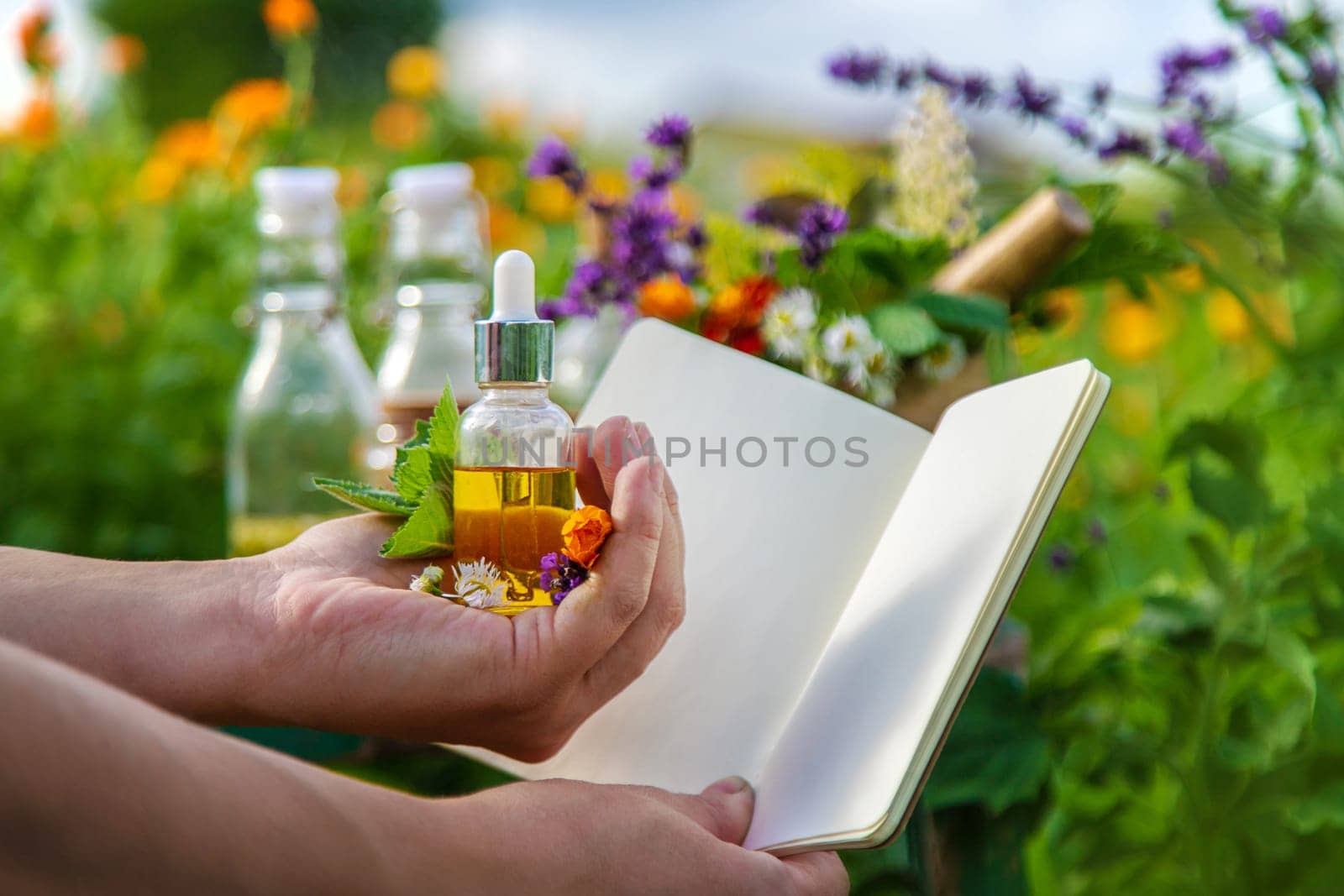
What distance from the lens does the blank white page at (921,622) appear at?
0.52 metres

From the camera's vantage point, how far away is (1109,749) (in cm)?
92

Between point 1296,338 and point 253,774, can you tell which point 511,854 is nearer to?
point 253,774

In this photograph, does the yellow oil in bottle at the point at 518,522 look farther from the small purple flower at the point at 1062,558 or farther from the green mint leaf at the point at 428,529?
the small purple flower at the point at 1062,558

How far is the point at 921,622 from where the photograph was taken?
55cm

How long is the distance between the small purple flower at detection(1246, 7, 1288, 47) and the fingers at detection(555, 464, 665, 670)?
741 millimetres

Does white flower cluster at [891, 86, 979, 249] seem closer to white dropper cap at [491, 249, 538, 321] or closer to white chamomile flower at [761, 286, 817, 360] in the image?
white chamomile flower at [761, 286, 817, 360]

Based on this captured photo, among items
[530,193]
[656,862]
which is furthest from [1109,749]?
[530,193]

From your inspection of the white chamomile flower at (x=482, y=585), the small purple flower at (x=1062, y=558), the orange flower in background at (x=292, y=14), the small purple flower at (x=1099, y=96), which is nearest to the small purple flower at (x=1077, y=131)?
the small purple flower at (x=1099, y=96)

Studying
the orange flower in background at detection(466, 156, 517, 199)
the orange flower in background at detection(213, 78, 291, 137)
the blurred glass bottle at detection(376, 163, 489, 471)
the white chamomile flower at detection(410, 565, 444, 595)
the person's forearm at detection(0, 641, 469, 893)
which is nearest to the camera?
the person's forearm at detection(0, 641, 469, 893)

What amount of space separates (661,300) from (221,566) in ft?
1.26

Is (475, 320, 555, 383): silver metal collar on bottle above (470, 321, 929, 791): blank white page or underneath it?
→ above

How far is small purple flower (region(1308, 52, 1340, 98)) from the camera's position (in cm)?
95

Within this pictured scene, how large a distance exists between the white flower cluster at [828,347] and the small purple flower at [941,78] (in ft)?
0.93

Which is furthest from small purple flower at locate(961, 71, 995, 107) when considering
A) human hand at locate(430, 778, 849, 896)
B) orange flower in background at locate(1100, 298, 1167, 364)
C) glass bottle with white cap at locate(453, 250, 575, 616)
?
orange flower in background at locate(1100, 298, 1167, 364)
